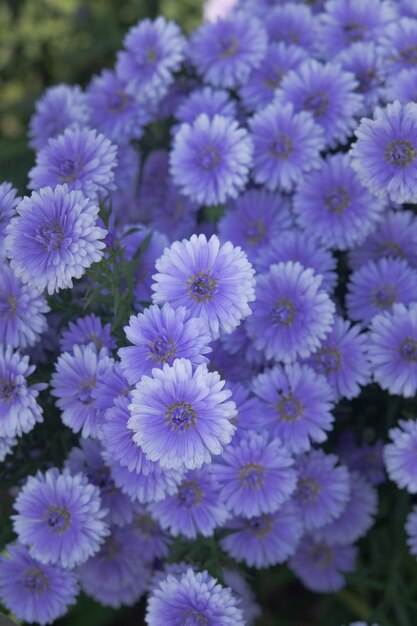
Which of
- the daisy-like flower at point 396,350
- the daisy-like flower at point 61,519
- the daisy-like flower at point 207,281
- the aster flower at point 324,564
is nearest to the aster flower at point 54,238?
the daisy-like flower at point 207,281

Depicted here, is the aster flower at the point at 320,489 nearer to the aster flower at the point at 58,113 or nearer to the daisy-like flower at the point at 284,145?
the daisy-like flower at the point at 284,145

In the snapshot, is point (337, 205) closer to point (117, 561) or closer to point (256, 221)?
point (256, 221)

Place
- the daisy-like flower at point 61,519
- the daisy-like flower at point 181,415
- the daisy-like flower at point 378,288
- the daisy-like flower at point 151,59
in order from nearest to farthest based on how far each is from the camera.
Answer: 1. the daisy-like flower at point 181,415
2. the daisy-like flower at point 61,519
3. the daisy-like flower at point 378,288
4. the daisy-like flower at point 151,59

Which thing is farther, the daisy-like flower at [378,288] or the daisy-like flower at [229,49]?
the daisy-like flower at [229,49]

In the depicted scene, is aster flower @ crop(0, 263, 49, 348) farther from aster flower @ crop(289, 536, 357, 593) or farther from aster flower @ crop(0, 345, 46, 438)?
aster flower @ crop(289, 536, 357, 593)

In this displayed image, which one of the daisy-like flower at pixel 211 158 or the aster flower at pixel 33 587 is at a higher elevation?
the daisy-like flower at pixel 211 158

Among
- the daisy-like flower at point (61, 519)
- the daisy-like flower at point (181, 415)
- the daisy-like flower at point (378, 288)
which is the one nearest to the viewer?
the daisy-like flower at point (181, 415)

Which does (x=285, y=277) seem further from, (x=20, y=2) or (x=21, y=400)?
(x=20, y=2)
